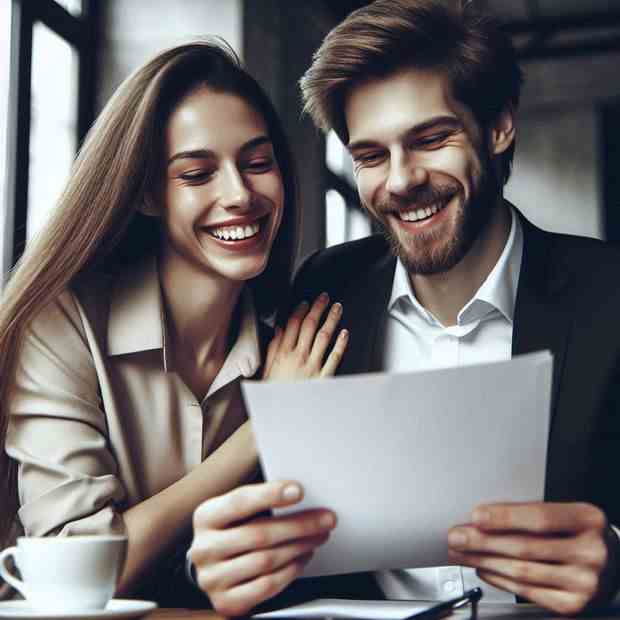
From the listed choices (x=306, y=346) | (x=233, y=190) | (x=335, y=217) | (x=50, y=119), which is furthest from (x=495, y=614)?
(x=335, y=217)

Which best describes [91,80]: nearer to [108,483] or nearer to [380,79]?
[380,79]

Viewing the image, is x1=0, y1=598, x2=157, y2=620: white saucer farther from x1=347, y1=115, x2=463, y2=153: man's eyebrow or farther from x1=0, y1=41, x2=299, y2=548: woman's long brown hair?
x1=347, y1=115, x2=463, y2=153: man's eyebrow

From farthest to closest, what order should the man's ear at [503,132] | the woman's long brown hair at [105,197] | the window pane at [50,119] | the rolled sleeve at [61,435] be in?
the window pane at [50,119] < the man's ear at [503,132] < the woman's long brown hair at [105,197] < the rolled sleeve at [61,435]

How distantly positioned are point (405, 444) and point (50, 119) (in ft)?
8.59

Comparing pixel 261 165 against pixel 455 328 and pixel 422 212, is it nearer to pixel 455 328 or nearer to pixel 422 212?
pixel 422 212

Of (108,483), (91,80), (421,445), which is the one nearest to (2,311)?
(108,483)

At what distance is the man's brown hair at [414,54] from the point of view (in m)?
1.92

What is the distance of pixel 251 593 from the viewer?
1.14m

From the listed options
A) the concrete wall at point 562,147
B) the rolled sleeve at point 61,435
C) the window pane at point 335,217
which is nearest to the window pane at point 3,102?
the rolled sleeve at point 61,435

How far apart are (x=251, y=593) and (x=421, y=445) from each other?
0.92 ft

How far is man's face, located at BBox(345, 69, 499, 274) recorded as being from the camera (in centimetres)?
186

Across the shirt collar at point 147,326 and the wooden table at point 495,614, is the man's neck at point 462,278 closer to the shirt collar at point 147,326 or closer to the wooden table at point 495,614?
the shirt collar at point 147,326

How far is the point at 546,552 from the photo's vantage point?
43.9 inches

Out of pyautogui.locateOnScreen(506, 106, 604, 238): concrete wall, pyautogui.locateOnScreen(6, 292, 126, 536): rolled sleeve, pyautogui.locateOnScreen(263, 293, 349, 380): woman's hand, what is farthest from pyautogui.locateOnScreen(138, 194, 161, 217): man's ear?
pyautogui.locateOnScreen(506, 106, 604, 238): concrete wall
